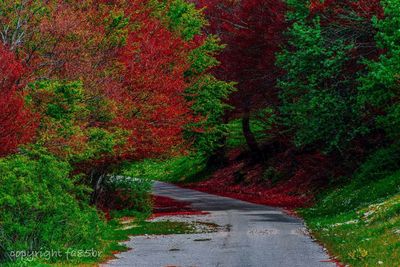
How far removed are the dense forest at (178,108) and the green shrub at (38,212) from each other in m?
0.05

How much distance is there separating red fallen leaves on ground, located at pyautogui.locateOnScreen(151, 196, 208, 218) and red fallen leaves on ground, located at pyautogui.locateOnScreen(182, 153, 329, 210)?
14.2 feet

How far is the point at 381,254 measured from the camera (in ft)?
55.0

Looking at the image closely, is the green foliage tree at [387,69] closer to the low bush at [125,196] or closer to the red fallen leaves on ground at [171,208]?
the red fallen leaves on ground at [171,208]

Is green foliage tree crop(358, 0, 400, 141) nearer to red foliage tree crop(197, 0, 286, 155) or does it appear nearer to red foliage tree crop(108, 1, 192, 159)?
red foliage tree crop(108, 1, 192, 159)

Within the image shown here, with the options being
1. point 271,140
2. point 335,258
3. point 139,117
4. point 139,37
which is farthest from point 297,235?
point 271,140

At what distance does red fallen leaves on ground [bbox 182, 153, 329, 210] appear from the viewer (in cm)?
3916

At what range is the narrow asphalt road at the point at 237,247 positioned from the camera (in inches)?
698

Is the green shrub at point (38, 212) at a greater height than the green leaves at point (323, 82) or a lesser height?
lesser

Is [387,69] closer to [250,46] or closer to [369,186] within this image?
[369,186]

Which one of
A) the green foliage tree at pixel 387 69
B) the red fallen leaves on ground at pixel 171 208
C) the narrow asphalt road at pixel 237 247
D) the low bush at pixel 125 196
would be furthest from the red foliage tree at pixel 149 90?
the green foliage tree at pixel 387 69

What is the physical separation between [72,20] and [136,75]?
6.42 meters

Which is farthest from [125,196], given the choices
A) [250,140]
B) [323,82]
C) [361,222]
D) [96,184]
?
[250,140]

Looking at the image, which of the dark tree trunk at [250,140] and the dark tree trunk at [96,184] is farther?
the dark tree trunk at [250,140]

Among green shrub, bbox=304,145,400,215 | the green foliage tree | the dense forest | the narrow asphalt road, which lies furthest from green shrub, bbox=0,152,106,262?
green shrub, bbox=304,145,400,215
